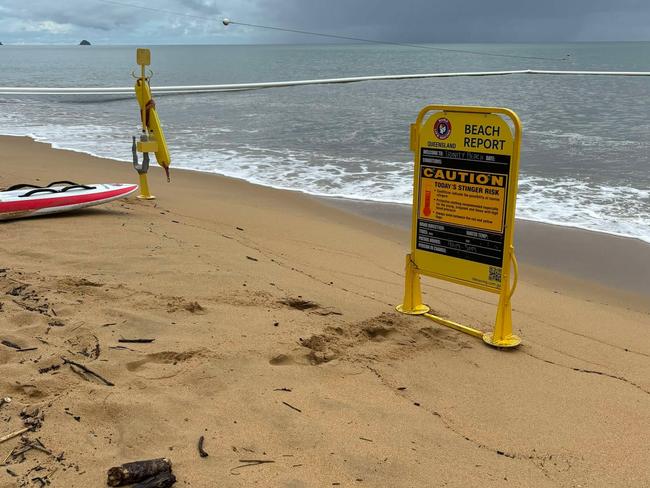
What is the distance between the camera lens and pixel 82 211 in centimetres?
698

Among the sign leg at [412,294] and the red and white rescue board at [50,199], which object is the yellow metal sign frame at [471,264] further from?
the red and white rescue board at [50,199]

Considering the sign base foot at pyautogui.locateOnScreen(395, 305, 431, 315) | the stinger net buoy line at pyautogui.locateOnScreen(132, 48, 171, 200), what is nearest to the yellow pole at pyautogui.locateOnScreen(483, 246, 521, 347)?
the sign base foot at pyautogui.locateOnScreen(395, 305, 431, 315)

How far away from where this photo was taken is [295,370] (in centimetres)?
360

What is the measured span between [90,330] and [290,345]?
47.3 inches

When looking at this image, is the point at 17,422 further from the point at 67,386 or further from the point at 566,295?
the point at 566,295

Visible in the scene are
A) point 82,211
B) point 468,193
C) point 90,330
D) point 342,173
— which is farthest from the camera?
point 342,173

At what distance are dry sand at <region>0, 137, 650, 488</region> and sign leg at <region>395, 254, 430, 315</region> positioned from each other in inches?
4.6

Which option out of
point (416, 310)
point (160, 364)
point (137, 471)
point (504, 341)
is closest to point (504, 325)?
point (504, 341)

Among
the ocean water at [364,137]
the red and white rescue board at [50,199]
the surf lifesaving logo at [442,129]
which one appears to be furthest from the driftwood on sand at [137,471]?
the ocean water at [364,137]

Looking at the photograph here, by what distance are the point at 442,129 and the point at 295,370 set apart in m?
1.88

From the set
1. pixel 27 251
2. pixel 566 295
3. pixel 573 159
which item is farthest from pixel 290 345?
pixel 573 159

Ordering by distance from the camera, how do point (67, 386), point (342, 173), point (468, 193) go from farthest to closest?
point (342, 173)
point (468, 193)
point (67, 386)

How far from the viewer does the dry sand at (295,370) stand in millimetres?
2791

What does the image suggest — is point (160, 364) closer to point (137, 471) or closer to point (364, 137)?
point (137, 471)
